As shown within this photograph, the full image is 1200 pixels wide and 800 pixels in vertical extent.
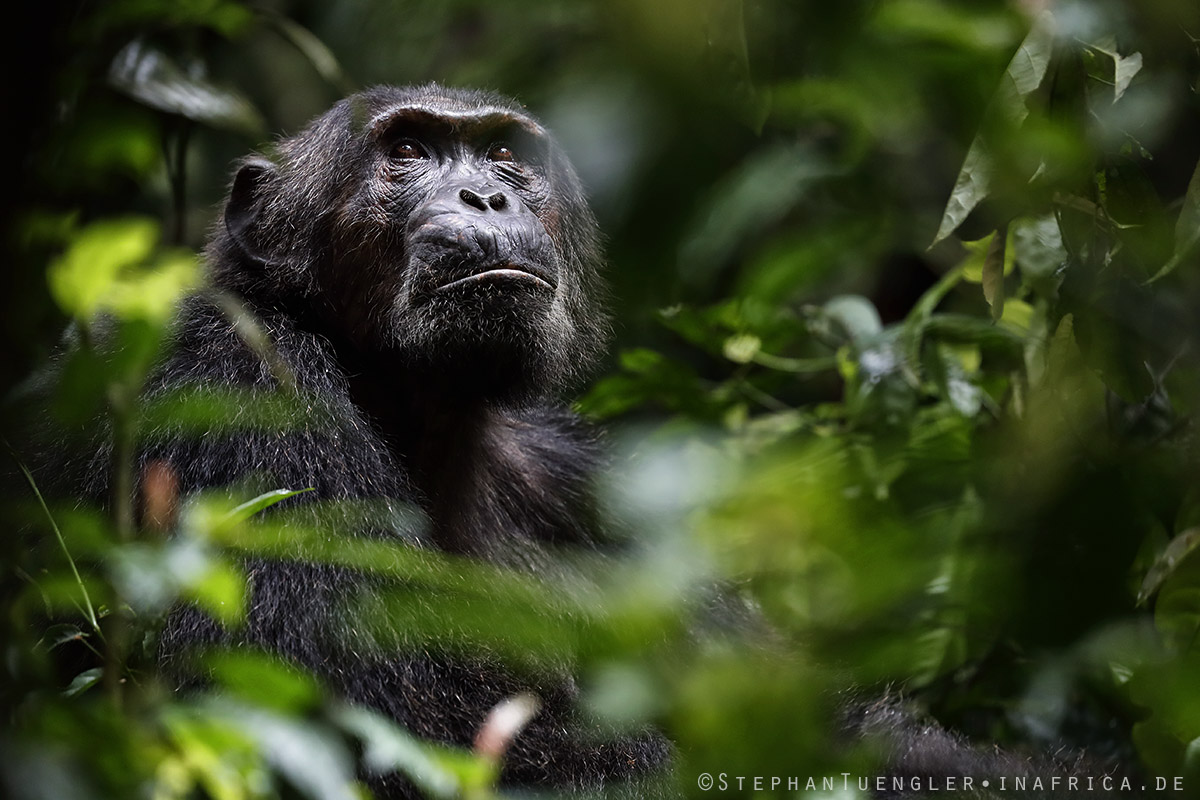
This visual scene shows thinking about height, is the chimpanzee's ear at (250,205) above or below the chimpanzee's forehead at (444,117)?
below

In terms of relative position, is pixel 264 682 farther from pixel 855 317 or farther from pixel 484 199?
pixel 855 317

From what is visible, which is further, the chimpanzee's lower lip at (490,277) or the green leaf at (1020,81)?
the chimpanzee's lower lip at (490,277)

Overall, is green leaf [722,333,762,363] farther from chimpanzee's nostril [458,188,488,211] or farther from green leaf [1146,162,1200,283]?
green leaf [1146,162,1200,283]

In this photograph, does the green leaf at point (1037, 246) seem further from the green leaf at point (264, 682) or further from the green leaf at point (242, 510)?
the green leaf at point (264, 682)

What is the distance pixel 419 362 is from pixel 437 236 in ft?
1.55

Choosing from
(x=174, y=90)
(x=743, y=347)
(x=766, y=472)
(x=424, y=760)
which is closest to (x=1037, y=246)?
(x=743, y=347)

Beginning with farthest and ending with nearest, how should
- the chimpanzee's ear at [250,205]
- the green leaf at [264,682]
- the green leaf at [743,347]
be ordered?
the green leaf at [743,347] < the chimpanzee's ear at [250,205] < the green leaf at [264,682]

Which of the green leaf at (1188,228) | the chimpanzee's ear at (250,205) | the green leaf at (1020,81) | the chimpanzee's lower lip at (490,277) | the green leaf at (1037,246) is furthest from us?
the chimpanzee's ear at (250,205)

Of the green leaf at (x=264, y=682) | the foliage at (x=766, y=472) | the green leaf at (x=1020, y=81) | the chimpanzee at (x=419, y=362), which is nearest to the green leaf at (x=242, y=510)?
the foliage at (x=766, y=472)

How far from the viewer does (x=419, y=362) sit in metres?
4.30

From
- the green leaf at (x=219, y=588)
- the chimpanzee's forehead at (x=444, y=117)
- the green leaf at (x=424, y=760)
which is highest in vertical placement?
the green leaf at (x=219, y=588)

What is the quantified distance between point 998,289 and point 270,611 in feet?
7.72

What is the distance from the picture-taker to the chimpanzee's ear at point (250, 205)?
4719 millimetres

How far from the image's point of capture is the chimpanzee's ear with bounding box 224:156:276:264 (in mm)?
4719
